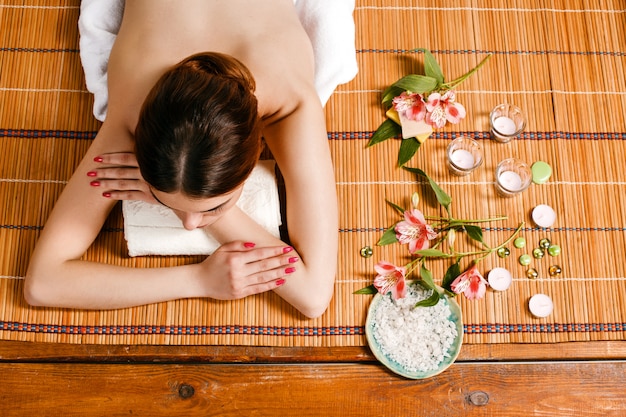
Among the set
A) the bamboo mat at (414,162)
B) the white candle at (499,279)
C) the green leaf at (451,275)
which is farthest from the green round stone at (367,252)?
the white candle at (499,279)

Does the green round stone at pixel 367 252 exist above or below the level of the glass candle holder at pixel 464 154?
below

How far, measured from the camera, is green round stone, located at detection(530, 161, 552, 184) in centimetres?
168

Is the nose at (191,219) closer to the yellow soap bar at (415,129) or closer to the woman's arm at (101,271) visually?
the woman's arm at (101,271)

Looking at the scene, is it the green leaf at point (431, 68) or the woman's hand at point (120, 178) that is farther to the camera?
the green leaf at point (431, 68)

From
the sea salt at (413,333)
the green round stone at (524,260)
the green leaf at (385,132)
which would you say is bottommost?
the sea salt at (413,333)

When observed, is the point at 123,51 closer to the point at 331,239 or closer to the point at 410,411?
the point at 331,239

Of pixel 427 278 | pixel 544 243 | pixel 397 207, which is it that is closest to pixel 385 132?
pixel 397 207

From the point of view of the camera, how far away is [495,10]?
6.08 ft

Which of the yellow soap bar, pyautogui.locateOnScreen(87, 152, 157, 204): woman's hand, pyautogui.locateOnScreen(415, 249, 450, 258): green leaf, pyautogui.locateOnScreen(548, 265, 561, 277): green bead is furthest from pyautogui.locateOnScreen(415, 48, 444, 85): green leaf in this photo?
pyautogui.locateOnScreen(87, 152, 157, 204): woman's hand

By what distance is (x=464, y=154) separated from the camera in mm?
1682

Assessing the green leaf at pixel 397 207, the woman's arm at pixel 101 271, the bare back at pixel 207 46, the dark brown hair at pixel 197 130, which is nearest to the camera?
the dark brown hair at pixel 197 130

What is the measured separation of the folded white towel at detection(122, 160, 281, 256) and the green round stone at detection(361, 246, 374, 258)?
0.27m

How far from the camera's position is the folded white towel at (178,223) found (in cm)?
152

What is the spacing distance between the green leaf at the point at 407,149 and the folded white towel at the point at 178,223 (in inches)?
15.8
